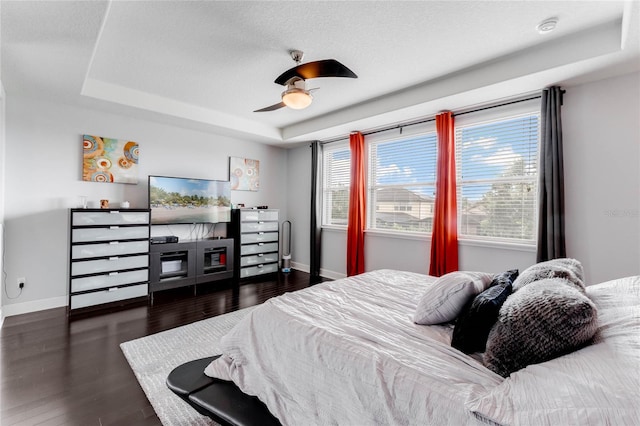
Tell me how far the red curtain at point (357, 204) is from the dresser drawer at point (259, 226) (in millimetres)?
1437

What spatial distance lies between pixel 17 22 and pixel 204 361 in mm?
2702

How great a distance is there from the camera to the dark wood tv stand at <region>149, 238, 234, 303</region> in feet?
13.3

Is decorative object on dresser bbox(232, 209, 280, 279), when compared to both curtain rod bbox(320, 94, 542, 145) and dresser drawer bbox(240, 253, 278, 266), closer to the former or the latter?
dresser drawer bbox(240, 253, 278, 266)

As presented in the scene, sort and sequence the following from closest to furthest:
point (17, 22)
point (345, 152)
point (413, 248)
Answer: point (17, 22) < point (413, 248) < point (345, 152)

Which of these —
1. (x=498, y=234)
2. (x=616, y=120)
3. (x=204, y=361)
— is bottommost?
(x=204, y=361)

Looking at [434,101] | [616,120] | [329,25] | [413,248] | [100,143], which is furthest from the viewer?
[413,248]

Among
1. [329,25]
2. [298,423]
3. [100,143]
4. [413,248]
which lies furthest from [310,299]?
[100,143]

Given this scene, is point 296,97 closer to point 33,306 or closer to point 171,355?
point 171,355

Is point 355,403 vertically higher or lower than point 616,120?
lower

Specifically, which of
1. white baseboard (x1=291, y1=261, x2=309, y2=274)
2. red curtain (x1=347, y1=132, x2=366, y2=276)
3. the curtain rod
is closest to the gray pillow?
the curtain rod

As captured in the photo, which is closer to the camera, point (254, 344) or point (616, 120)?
point (254, 344)

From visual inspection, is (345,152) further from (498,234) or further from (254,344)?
(254,344)

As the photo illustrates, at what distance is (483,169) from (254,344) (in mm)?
3444

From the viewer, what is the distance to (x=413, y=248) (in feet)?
14.2
